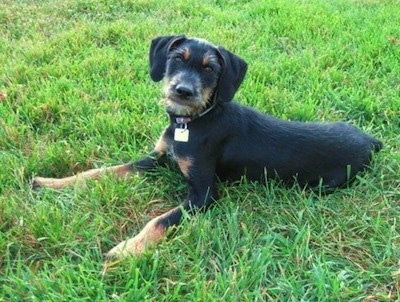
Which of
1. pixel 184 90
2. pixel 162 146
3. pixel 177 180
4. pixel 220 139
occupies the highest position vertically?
pixel 184 90

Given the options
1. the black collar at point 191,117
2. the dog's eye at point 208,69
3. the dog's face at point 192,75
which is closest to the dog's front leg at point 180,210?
the black collar at point 191,117

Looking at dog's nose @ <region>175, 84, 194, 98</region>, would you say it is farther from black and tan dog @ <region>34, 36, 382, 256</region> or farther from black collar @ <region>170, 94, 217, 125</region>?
black collar @ <region>170, 94, 217, 125</region>

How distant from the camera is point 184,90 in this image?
3012mm

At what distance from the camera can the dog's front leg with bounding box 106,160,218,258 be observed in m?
2.68

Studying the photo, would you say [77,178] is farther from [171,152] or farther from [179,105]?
[179,105]

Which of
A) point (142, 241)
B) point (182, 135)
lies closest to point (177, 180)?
point (182, 135)

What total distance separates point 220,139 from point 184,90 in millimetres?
432

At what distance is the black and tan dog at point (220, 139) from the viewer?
10.3ft

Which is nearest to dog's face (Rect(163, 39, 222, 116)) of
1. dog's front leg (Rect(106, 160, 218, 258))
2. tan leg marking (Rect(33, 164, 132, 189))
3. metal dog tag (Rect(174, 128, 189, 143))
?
metal dog tag (Rect(174, 128, 189, 143))

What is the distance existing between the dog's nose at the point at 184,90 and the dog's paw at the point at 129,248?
0.89 m

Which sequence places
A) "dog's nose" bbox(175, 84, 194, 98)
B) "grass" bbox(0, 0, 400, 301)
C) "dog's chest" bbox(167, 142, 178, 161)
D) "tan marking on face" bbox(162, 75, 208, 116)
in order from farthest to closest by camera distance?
"dog's chest" bbox(167, 142, 178, 161) < "tan marking on face" bbox(162, 75, 208, 116) < "dog's nose" bbox(175, 84, 194, 98) < "grass" bbox(0, 0, 400, 301)

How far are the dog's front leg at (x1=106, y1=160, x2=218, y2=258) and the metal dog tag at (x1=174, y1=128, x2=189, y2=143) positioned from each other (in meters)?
0.14

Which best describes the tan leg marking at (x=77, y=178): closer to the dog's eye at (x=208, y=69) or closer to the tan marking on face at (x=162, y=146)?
the tan marking on face at (x=162, y=146)

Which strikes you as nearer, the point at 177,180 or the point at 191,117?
the point at 191,117
